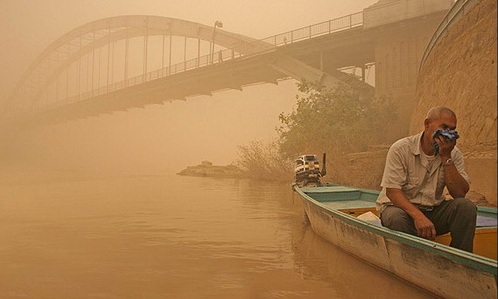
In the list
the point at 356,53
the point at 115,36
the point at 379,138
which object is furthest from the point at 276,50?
the point at 115,36

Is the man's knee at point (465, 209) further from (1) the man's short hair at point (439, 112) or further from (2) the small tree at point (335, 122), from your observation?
(2) the small tree at point (335, 122)

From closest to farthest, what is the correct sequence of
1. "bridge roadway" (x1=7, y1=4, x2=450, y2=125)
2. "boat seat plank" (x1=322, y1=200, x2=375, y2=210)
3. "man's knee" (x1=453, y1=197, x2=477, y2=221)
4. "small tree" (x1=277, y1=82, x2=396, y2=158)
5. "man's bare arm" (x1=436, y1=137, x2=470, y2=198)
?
"man's bare arm" (x1=436, y1=137, x2=470, y2=198) < "man's knee" (x1=453, y1=197, x2=477, y2=221) < "boat seat plank" (x1=322, y1=200, x2=375, y2=210) < "small tree" (x1=277, y1=82, x2=396, y2=158) < "bridge roadway" (x1=7, y1=4, x2=450, y2=125)

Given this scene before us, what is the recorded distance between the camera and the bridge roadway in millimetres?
21344

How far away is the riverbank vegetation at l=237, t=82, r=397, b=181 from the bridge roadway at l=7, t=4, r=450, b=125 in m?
1.71

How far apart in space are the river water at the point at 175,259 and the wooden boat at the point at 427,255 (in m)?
0.23

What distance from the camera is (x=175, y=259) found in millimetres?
5016

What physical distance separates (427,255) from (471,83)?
22.2 feet

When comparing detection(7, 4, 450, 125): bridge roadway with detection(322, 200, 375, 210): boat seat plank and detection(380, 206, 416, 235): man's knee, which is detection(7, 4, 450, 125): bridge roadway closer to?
detection(322, 200, 375, 210): boat seat plank

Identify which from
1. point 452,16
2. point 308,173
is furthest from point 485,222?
point 452,16

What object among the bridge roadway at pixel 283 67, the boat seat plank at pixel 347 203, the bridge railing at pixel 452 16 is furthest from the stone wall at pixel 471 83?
the bridge roadway at pixel 283 67

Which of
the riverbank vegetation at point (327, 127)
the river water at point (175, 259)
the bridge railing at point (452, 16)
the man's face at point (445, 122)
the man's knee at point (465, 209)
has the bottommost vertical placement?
the river water at point (175, 259)

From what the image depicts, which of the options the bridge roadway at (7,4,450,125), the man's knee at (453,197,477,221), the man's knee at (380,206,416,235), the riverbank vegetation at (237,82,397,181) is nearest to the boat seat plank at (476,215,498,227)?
the man's knee at (453,197,477,221)

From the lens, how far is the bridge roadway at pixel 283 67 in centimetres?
2134

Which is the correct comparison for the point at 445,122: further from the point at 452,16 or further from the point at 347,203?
the point at 452,16
